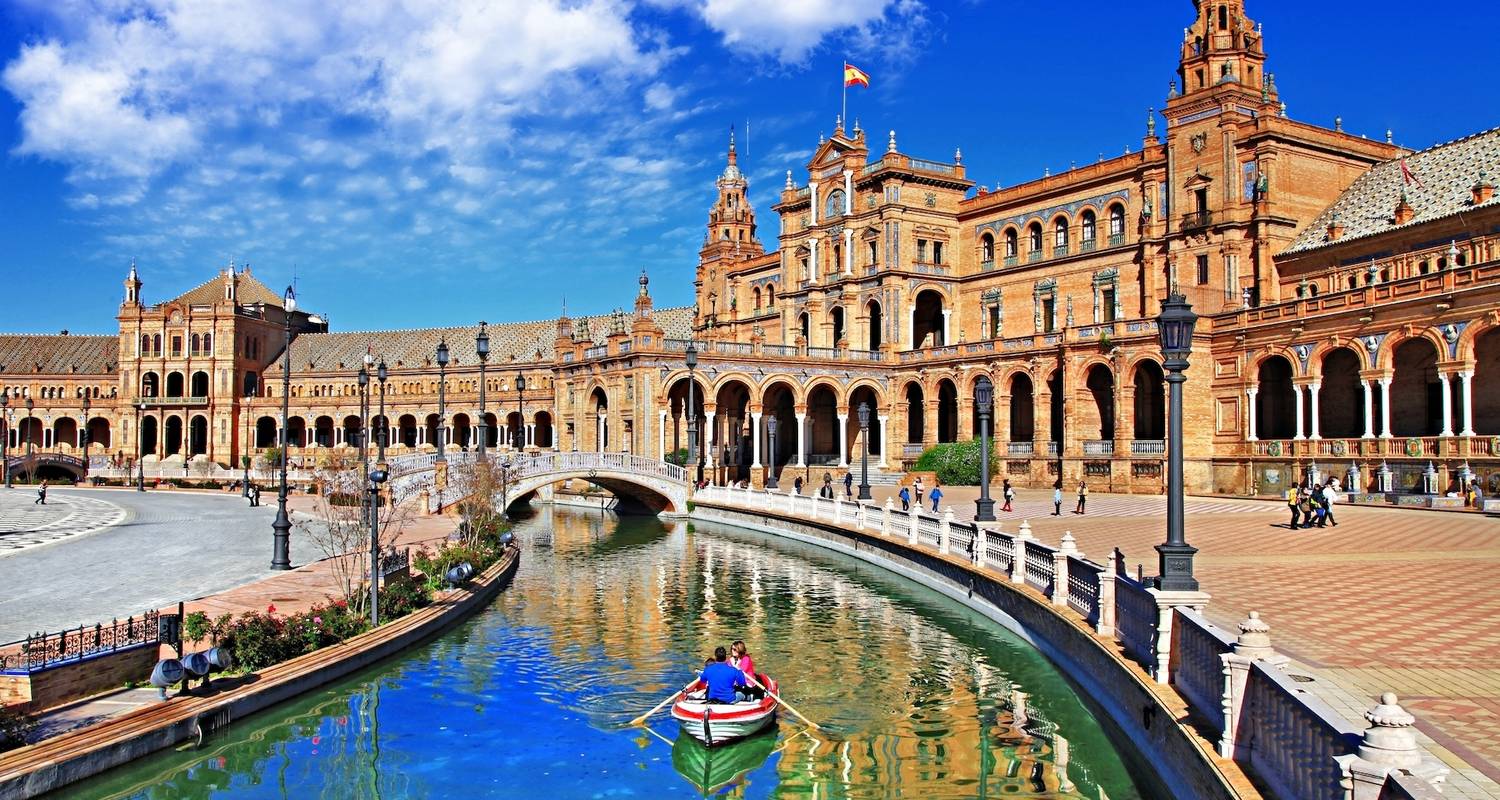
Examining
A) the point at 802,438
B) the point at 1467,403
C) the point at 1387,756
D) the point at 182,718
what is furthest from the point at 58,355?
the point at 1387,756

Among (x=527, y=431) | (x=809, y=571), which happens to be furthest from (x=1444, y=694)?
(x=527, y=431)

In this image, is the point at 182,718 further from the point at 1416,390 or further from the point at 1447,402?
the point at 1416,390

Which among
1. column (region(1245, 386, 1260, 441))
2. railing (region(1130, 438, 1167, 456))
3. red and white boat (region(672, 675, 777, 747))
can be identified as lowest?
red and white boat (region(672, 675, 777, 747))

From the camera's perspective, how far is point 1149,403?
161ft

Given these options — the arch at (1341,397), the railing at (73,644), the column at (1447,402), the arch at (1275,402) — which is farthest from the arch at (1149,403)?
the railing at (73,644)

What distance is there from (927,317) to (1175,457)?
50814mm

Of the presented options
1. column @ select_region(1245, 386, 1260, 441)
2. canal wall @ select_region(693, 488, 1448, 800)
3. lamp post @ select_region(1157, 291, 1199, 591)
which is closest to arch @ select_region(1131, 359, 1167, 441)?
column @ select_region(1245, 386, 1260, 441)

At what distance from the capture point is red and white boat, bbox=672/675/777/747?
1373 centimetres

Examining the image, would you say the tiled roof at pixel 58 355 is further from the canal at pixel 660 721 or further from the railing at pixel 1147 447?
the canal at pixel 660 721

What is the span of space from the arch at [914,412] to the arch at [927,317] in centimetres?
310

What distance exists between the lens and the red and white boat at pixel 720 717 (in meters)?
13.7

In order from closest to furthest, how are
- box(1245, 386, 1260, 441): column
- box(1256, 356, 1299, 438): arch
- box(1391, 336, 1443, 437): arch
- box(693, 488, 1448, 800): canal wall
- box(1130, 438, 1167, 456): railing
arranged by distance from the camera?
box(693, 488, 1448, 800): canal wall
box(1391, 336, 1443, 437): arch
box(1245, 386, 1260, 441): column
box(1256, 356, 1299, 438): arch
box(1130, 438, 1167, 456): railing

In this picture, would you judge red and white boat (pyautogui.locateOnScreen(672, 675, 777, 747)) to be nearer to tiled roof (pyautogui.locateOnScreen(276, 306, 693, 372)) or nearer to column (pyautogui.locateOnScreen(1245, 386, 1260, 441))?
column (pyautogui.locateOnScreen(1245, 386, 1260, 441))

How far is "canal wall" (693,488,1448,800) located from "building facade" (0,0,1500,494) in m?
19.6
